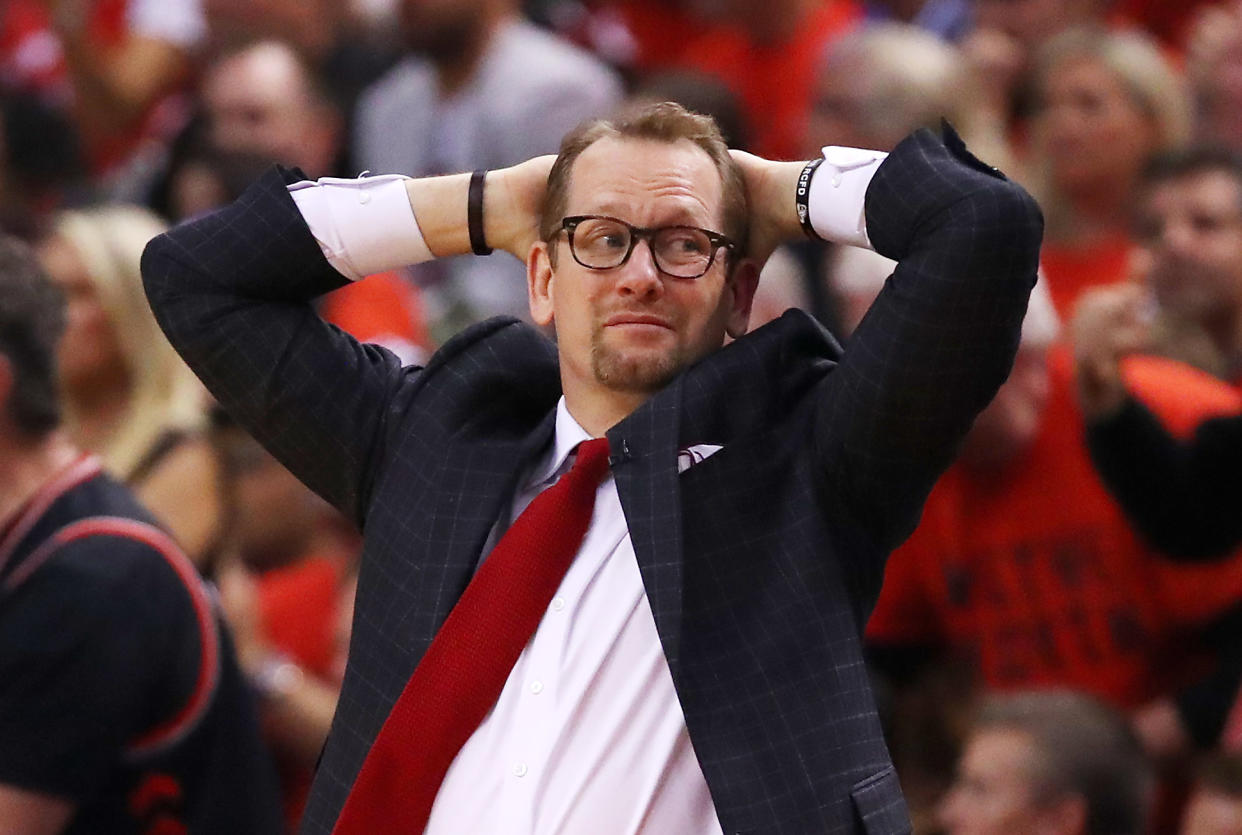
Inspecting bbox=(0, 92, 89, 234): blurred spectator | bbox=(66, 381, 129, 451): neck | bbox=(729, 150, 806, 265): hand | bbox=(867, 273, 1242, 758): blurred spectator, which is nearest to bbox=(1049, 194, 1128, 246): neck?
bbox=(867, 273, 1242, 758): blurred spectator

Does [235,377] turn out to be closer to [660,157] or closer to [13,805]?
[660,157]

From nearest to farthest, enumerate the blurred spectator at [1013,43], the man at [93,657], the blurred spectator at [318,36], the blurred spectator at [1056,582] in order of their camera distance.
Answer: the man at [93,657], the blurred spectator at [1056,582], the blurred spectator at [1013,43], the blurred spectator at [318,36]

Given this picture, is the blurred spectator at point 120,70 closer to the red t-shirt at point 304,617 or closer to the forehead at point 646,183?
the red t-shirt at point 304,617

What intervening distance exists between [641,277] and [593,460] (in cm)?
24

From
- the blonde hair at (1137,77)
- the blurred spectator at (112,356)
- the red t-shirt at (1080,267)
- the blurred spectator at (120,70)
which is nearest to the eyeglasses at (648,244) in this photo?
the blurred spectator at (112,356)

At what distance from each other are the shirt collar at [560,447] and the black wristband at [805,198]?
0.40 m

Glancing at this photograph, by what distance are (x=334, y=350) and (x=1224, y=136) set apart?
10.4 feet

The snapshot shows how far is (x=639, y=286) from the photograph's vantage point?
251 cm

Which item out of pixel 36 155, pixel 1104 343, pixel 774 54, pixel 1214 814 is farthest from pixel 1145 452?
pixel 36 155

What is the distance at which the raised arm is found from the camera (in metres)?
2.70

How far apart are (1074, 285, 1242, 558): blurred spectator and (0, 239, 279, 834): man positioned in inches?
69.3

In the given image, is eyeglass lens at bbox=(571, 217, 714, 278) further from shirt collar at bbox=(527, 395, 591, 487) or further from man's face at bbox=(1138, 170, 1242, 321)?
man's face at bbox=(1138, 170, 1242, 321)

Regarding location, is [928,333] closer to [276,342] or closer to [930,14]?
[276,342]

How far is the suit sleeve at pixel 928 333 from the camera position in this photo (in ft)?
7.64
